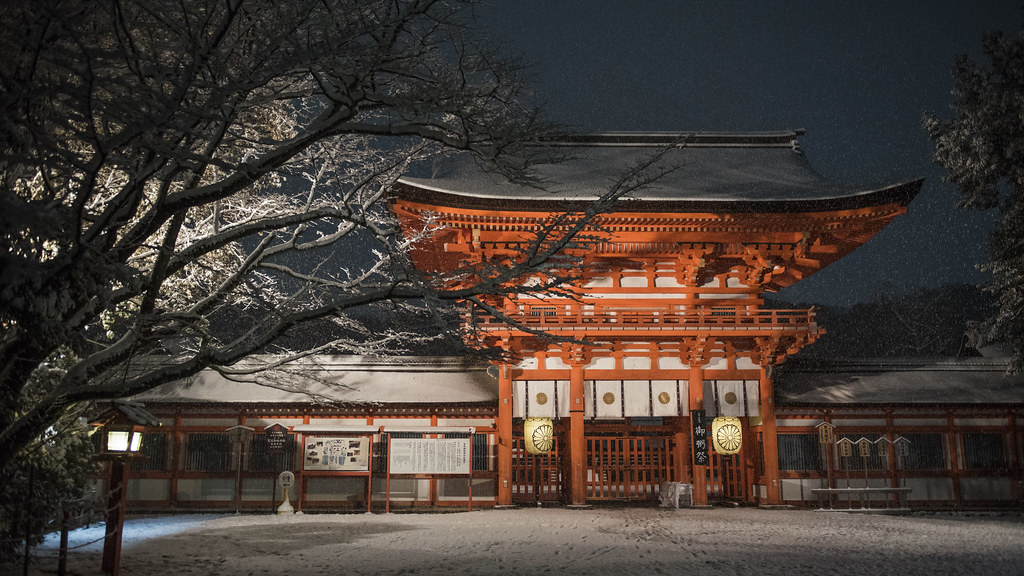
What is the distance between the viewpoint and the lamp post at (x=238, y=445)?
15.0m

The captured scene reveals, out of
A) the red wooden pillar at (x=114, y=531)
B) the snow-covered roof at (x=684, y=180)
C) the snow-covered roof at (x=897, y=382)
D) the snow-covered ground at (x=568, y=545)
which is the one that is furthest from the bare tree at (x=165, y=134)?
the snow-covered roof at (x=897, y=382)

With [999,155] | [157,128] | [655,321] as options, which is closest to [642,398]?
[655,321]

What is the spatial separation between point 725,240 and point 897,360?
227 inches

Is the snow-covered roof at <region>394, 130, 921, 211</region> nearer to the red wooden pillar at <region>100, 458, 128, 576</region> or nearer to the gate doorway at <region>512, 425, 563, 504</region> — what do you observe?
the gate doorway at <region>512, 425, 563, 504</region>

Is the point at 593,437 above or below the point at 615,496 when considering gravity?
above

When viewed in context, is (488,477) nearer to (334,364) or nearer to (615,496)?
(615,496)

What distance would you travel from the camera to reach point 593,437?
52.4 feet

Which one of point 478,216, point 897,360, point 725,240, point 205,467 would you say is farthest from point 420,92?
point 897,360

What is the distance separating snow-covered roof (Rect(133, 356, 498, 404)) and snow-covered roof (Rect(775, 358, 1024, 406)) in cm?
703

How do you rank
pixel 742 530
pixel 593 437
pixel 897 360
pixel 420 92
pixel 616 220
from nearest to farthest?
1. pixel 420 92
2. pixel 742 530
3. pixel 616 220
4. pixel 593 437
5. pixel 897 360

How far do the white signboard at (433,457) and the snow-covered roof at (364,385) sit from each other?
1.05 metres

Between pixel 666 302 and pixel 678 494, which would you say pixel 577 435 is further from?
pixel 666 302

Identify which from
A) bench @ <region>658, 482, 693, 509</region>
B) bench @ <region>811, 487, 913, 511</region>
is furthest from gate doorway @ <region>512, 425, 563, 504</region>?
bench @ <region>811, 487, 913, 511</region>

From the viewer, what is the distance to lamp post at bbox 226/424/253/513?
15047mm
